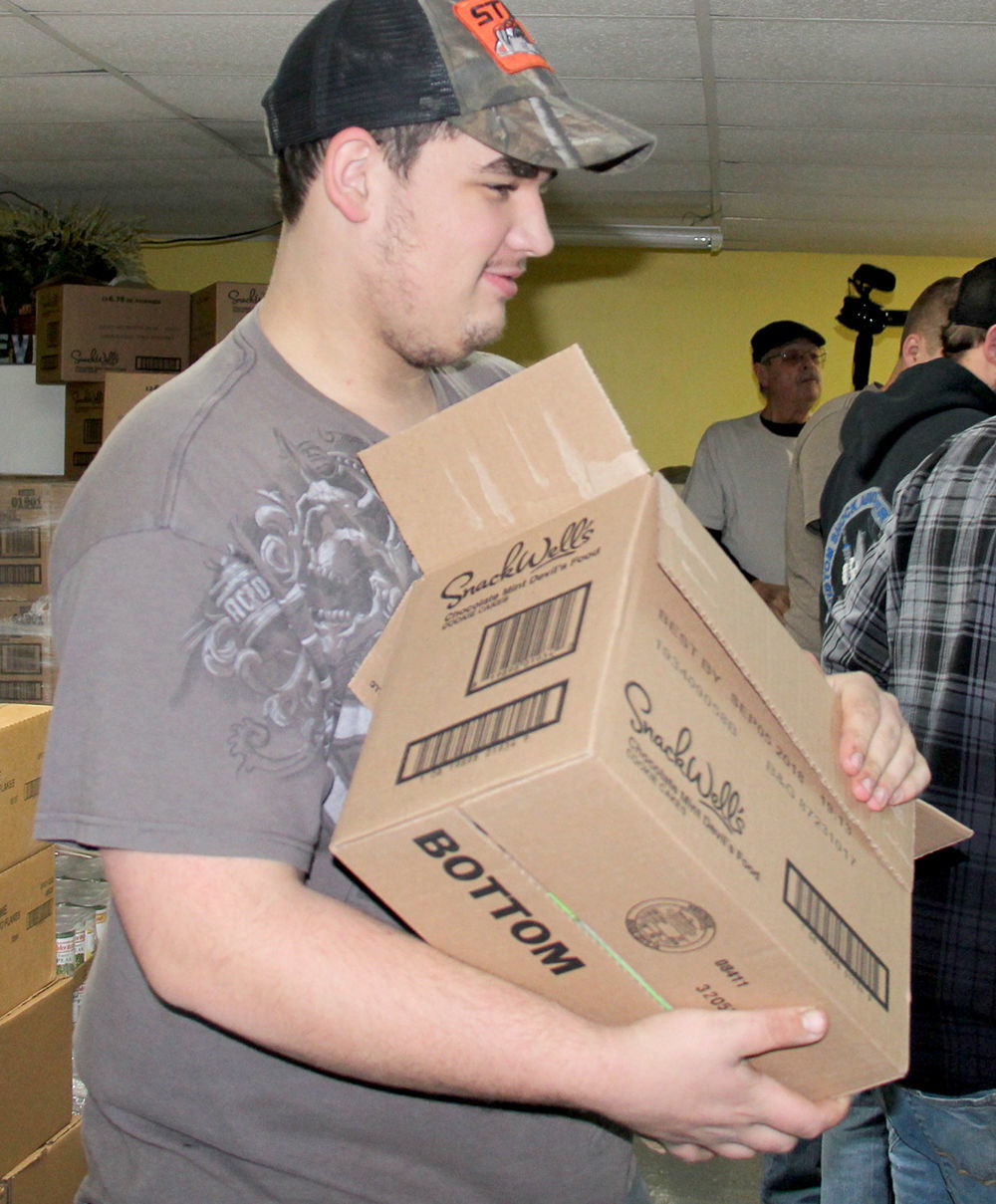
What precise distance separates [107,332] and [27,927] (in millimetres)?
2574

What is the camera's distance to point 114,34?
10.6ft

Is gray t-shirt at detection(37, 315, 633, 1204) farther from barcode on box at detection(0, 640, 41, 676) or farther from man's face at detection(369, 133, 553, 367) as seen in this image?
barcode on box at detection(0, 640, 41, 676)

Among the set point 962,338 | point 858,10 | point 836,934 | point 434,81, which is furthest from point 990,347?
point 836,934

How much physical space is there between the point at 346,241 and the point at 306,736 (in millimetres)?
413

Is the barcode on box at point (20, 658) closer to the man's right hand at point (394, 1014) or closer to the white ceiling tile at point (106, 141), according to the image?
the white ceiling tile at point (106, 141)

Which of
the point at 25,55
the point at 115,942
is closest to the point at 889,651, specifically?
the point at 115,942

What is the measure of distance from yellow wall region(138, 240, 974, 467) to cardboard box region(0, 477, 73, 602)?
3523mm

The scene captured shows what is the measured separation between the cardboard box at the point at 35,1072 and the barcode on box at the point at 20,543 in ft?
4.69

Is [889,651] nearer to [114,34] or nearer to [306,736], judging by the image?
[306,736]

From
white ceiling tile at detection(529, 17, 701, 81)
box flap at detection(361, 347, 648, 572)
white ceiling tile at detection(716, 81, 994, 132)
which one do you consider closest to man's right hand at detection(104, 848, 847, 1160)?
box flap at detection(361, 347, 648, 572)

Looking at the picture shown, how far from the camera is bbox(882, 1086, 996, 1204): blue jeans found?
1337mm

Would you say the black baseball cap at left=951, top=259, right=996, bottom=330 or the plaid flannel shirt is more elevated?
the black baseball cap at left=951, top=259, right=996, bottom=330

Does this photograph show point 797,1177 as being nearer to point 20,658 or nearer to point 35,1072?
point 35,1072

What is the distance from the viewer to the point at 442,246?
3.32ft
